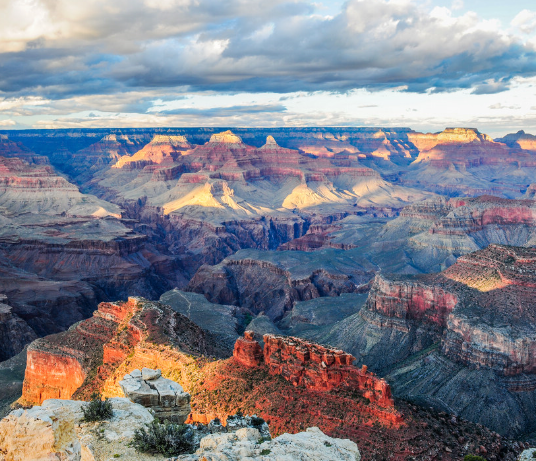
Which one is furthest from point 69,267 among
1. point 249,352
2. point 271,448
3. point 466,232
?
point 271,448

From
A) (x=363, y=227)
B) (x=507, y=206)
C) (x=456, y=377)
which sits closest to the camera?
(x=456, y=377)

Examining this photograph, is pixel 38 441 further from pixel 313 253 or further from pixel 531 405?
pixel 313 253

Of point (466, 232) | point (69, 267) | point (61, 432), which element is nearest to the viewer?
point (61, 432)

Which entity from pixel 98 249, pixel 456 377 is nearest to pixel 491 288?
pixel 456 377

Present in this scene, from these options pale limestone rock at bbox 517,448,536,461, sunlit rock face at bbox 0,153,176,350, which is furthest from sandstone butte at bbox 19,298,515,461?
sunlit rock face at bbox 0,153,176,350

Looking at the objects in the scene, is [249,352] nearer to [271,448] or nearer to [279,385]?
[279,385]

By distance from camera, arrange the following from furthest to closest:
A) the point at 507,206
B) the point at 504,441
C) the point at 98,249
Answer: the point at 98,249 < the point at 507,206 < the point at 504,441

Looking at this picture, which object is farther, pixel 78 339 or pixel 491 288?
pixel 491 288
